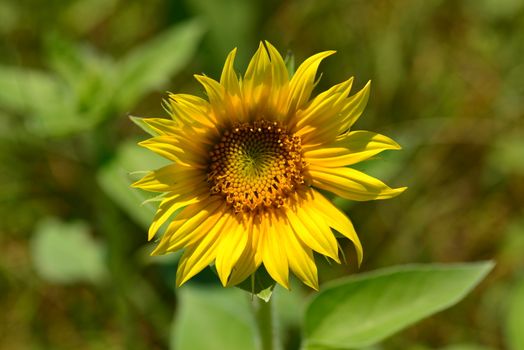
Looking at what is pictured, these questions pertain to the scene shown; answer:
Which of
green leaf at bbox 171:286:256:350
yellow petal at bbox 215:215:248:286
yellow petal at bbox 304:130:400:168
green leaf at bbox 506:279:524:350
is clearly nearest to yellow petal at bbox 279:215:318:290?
yellow petal at bbox 215:215:248:286

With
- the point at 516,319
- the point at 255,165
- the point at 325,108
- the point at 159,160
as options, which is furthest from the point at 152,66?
the point at 516,319

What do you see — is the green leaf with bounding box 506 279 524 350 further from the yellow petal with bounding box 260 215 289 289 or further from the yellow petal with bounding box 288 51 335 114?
the yellow petal with bounding box 288 51 335 114

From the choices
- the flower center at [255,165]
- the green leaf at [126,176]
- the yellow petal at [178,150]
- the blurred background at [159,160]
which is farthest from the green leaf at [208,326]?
the yellow petal at [178,150]

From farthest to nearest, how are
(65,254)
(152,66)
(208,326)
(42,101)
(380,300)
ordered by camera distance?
(65,254) → (42,101) → (152,66) → (208,326) → (380,300)

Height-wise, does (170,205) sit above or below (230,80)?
below

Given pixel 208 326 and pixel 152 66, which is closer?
pixel 208 326

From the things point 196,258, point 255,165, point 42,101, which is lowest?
point 196,258

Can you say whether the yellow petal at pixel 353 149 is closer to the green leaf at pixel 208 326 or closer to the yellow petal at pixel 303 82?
the yellow petal at pixel 303 82

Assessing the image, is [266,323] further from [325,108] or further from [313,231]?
[325,108]
